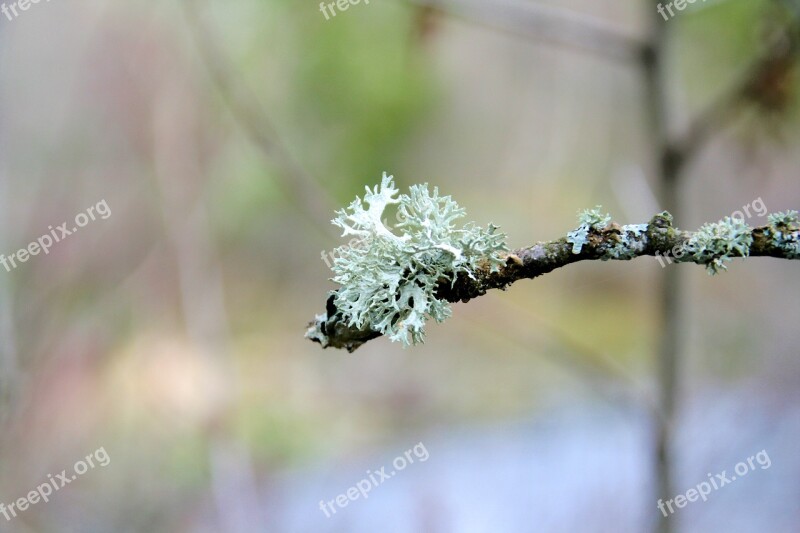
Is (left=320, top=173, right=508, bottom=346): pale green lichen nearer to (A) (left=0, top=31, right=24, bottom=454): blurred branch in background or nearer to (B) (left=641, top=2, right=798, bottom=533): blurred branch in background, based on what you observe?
(B) (left=641, top=2, right=798, bottom=533): blurred branch in background

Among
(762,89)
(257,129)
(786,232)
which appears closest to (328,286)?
(257,129)

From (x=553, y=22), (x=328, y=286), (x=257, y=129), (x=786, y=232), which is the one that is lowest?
(x=786, y=232)

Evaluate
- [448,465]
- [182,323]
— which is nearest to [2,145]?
[182,323]

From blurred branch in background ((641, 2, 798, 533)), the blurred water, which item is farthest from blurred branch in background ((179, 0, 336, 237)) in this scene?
the blurred water

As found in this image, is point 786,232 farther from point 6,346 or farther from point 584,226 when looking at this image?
point 6,346

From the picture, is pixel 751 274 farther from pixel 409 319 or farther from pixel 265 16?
pixel 409 319
